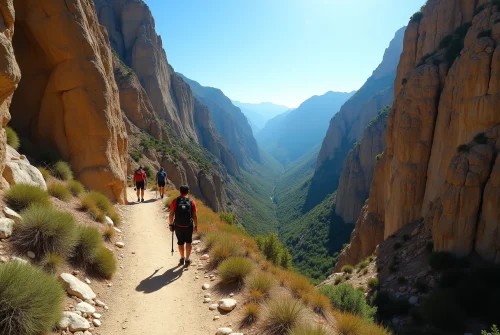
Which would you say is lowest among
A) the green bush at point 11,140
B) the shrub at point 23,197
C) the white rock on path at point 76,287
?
the white rock on path at point 76,287

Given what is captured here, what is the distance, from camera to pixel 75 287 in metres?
6.42

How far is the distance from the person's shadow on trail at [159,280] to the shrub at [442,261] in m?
14.7

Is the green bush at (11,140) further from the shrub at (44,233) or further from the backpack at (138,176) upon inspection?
the backpack at (138,176)

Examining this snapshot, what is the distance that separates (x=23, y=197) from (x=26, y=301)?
15.0 feet

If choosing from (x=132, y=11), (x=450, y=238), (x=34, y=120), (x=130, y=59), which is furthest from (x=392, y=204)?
(x=132, y=11)

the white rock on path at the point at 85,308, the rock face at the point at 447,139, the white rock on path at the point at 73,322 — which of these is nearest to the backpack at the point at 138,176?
the white rock on path at the point at 85,308

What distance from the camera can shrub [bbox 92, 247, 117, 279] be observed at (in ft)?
25.8

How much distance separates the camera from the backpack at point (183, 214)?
9195 millimetres

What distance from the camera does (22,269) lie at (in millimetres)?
4887

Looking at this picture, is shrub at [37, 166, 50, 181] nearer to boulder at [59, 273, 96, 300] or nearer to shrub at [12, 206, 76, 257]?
shrub at [12, 206, 76, 257]

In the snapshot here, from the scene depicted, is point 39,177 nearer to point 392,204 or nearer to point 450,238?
point 450,238

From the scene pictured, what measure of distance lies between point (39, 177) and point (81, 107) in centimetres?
541

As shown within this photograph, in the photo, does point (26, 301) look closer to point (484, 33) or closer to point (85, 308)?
point (85, 308)

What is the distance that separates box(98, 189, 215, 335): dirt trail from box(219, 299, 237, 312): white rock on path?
1.13ft
